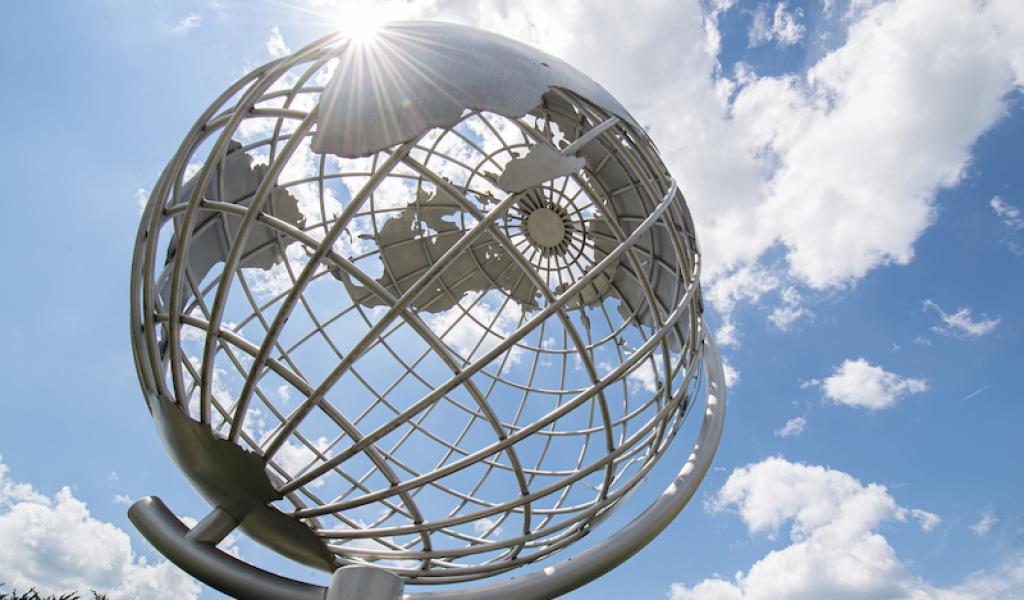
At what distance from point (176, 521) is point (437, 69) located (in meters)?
4.93

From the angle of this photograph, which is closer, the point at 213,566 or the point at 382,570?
the point at 213,566

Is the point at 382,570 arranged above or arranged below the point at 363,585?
above

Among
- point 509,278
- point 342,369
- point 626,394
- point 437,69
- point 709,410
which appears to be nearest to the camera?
point 342,369

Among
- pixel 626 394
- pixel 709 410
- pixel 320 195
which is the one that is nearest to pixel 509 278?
pixel 626 394

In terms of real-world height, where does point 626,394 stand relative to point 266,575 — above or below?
above

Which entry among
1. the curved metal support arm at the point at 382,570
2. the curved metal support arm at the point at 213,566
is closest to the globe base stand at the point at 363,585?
the curved metal support arm at the point at 382,570

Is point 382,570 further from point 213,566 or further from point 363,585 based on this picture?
point 213,566

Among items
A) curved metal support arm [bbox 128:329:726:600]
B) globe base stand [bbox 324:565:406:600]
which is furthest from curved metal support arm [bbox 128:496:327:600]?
globe base stand [bbox 324:565:406:600]

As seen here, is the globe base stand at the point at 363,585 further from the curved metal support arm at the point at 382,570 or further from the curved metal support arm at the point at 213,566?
the curved metal support arm at the point at 213,566

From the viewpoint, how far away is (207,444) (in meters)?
5.51

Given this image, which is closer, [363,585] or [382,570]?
[363,585]

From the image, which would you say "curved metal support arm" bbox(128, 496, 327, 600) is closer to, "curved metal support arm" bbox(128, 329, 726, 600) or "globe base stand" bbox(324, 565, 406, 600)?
"curved metal support arm" bbox(128, 329, 726, 600)

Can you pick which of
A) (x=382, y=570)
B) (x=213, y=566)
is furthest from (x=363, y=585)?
(x=213, y=566)

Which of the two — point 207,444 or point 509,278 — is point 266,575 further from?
point 509,278
